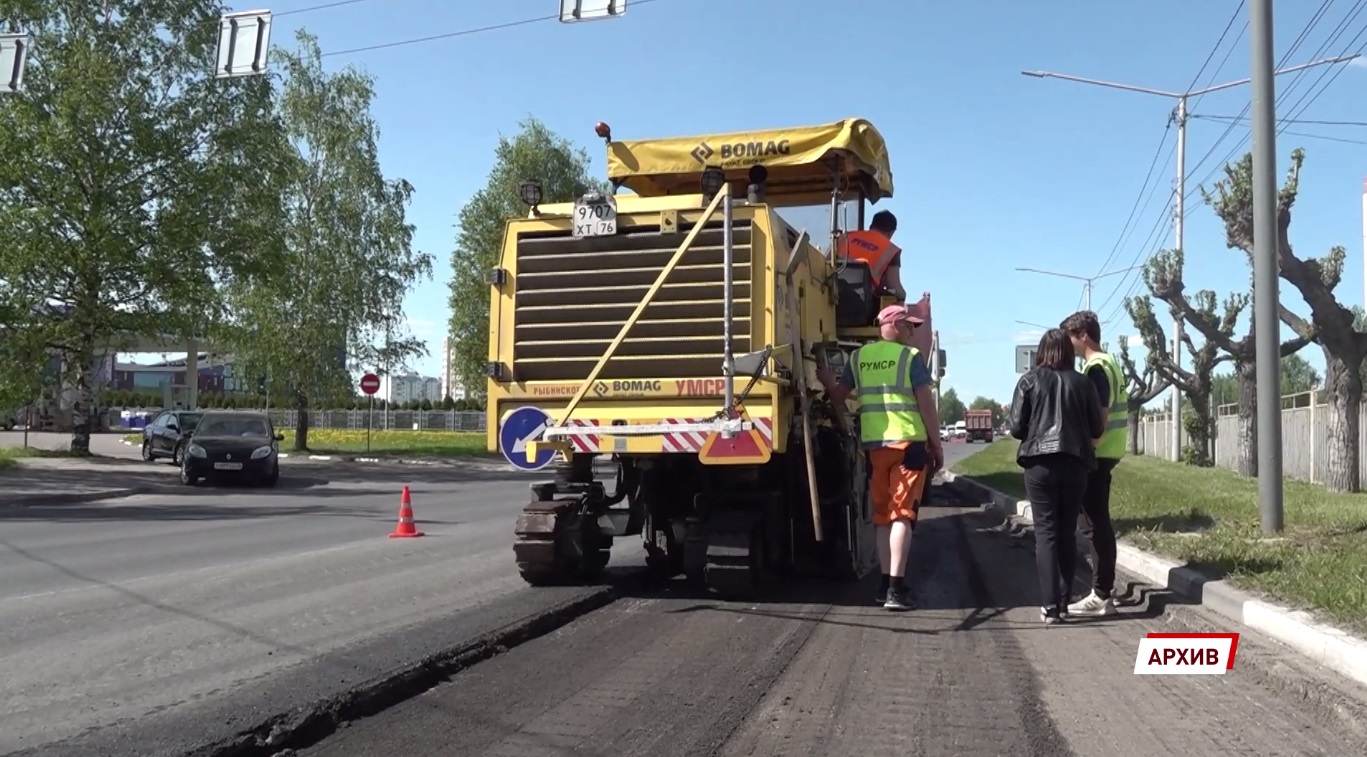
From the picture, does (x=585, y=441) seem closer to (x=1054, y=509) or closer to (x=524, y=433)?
(x=524, y=433)

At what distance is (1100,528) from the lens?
7406 mm

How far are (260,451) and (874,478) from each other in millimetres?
18053

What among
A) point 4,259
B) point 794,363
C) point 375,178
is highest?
point 375,178

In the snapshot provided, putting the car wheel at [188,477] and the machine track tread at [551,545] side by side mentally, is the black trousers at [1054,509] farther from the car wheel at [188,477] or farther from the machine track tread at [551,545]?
the car wheel at [188,477]

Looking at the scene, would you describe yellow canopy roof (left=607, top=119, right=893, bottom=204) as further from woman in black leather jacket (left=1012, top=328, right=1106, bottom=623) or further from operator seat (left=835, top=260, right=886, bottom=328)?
woman in black leather jacket (left=1012, top=328, right=1106, bottom=623)

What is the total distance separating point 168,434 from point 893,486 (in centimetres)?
2677

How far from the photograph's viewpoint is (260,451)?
74.5ft

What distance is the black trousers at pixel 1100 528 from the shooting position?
24.0 feet

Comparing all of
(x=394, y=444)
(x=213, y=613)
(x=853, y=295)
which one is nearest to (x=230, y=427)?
(x=213, y=613)

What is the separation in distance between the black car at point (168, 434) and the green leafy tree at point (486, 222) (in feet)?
54.6

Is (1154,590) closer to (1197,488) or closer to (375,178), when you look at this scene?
(1197,488)

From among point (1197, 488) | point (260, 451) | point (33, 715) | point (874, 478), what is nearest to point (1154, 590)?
point (874, 478)

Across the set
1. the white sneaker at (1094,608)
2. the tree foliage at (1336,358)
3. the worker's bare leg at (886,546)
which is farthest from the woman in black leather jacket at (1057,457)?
the tree foliage at (1336,358)

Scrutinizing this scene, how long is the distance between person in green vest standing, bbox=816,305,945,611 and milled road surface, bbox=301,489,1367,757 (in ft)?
1.37
